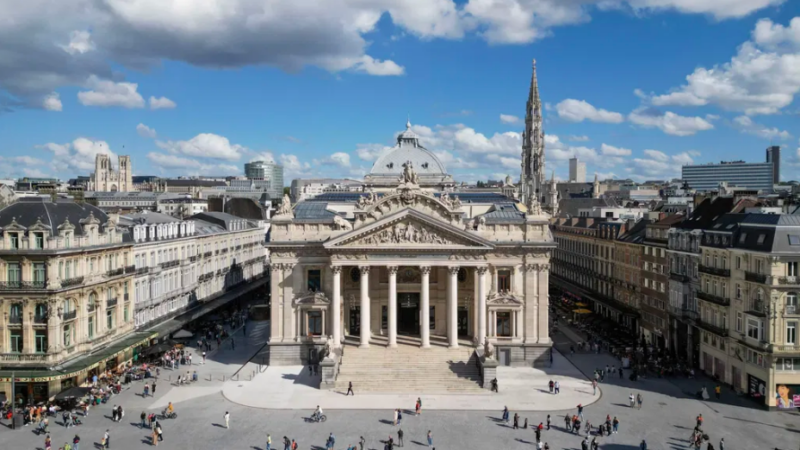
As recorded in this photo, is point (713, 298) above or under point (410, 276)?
under

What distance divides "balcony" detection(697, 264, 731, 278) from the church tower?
352 feet

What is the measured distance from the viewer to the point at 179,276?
8100 cm

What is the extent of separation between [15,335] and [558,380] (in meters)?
47.5

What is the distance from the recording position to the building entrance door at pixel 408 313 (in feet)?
226

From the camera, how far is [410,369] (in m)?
59.8

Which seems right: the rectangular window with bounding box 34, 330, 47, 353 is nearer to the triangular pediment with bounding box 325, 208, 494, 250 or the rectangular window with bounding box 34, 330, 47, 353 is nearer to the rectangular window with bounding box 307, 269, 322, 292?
the rectangular window with bounding box 307, 269, 322, 292

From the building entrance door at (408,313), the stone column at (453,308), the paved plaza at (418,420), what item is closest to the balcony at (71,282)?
the paved plaza at (418,420)

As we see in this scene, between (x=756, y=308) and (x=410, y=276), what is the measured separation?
1258 inches

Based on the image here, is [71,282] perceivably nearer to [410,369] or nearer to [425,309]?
[410,369]

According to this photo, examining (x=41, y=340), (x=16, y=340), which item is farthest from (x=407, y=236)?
(x=16, y=340)

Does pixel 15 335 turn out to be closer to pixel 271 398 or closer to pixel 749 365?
pixel 271 398

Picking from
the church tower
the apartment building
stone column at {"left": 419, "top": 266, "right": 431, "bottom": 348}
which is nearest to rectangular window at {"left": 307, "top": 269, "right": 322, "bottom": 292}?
stone column at {"left": 419, "top": 266, "right": 431, "bottom": 348}

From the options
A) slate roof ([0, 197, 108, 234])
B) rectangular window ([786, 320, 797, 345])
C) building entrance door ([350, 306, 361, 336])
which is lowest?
building entrance door ([350, 306, 361, 336])

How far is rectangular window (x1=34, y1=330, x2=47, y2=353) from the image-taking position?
2117 inches
